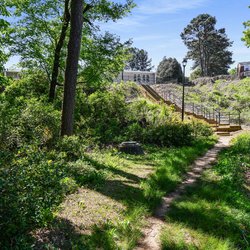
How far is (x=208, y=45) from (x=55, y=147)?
2345 inches

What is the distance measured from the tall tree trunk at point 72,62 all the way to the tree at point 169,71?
5153 cm

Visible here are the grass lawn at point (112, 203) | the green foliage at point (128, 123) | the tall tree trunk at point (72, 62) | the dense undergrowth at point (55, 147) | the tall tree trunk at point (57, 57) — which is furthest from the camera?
the tall tree trunk at point (57, 57)

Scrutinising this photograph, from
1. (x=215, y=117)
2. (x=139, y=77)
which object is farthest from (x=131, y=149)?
(x=139, y=77)

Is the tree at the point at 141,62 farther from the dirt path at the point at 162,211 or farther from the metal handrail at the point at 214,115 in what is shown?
the dirt path at the point at 162,211

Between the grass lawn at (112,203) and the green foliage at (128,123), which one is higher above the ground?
the green foliage at (128,123)

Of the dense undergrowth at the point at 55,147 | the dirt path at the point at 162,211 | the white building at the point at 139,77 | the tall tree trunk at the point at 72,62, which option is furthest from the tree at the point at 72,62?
the white building at the point at 139,77

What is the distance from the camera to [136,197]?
20.9 ft

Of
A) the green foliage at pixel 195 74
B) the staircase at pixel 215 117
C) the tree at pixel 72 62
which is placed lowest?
the staircase at pixel 215 117

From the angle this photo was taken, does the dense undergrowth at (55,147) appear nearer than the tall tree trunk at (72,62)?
Yes

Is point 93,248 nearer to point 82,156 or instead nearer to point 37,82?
point 82,156

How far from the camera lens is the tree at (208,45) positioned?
61.7 meters

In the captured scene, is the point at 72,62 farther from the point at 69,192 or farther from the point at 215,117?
the point at 215,117

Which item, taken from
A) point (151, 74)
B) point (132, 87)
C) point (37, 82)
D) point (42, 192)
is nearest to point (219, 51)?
point (151, 74)

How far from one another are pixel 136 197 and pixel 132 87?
21.6 m
